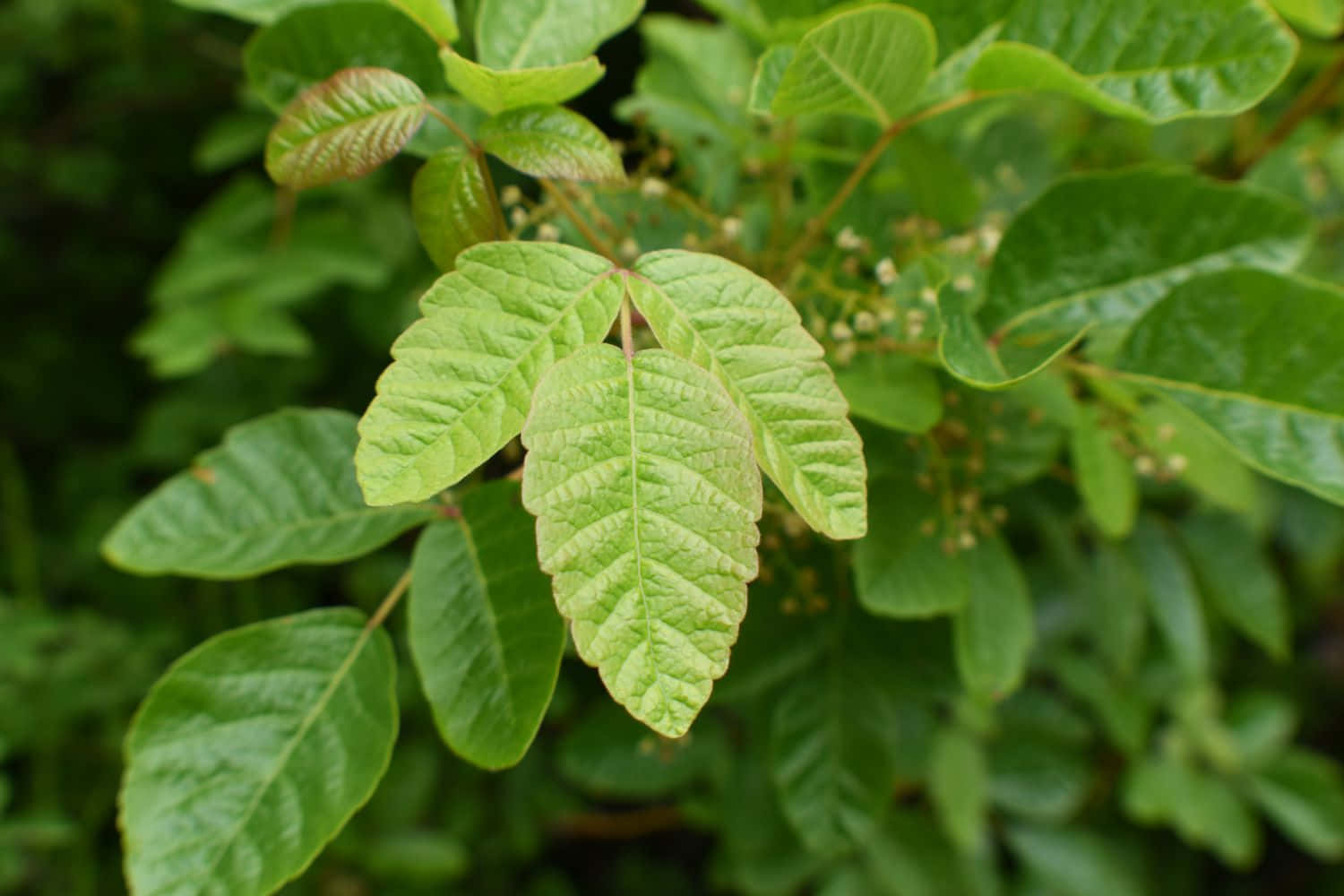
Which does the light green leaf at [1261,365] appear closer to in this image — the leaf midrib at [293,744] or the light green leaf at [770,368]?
the light green leaf at [770,368]

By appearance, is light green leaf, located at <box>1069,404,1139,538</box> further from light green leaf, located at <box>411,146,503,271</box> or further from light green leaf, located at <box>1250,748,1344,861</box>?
light green leaf, located at <box>1250,748,1344,861</box>

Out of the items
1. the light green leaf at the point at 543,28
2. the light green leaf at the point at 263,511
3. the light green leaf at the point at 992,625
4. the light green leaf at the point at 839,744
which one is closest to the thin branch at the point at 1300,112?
the light green leaf at the point at 992,625

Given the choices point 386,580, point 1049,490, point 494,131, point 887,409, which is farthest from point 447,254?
point 386,580

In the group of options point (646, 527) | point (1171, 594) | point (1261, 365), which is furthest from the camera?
point (1171, 594)

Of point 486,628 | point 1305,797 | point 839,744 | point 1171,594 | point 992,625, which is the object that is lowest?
point 1305,797

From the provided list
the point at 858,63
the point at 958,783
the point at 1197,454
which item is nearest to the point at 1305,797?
the point at 958,783

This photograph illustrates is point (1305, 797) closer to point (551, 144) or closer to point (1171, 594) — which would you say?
point (1171, 594)
